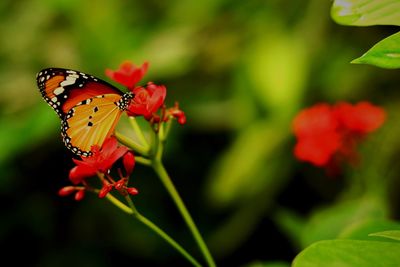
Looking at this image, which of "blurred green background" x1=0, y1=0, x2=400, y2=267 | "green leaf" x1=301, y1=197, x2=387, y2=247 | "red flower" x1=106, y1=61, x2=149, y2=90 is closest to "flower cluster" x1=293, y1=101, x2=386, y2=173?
"green leaf" x1=301, y1=197, x2=387, y2=247

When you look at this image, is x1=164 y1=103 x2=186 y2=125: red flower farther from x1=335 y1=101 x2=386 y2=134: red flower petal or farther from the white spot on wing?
x1=335 y1=101 x2=386 y2=134: red flower petal

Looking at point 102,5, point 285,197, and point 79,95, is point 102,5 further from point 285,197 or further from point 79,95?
point 79,95

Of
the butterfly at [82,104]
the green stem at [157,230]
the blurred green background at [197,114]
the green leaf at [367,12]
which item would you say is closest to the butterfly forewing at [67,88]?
the butterfly at [82,104]

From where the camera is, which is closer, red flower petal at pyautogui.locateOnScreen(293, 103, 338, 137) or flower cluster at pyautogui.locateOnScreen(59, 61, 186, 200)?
flower cluster at pyautogui.locateOnScreen(59, 61, 186, 200)

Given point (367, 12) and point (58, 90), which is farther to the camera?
point (58, 90)

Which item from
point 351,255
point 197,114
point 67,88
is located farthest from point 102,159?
point 197,114

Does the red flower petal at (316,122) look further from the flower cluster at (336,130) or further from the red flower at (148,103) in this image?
the red flower at (148,103)

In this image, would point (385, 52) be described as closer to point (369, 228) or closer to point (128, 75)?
point (369, 228)
